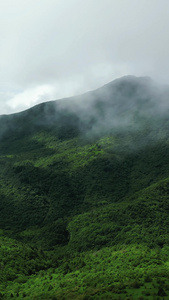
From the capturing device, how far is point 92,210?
119m

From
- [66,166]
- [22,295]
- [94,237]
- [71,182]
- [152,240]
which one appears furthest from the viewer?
[66,166]

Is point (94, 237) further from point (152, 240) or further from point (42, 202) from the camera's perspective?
point (42, 202)

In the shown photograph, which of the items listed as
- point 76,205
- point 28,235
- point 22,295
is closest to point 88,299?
point 22,295

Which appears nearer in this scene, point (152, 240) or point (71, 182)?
point (152, 240)

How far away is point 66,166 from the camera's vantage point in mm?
154125

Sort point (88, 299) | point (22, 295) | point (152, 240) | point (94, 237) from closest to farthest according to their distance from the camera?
point (88, 299) < point (22, 295) < point (152, 240) < point (94, 237)

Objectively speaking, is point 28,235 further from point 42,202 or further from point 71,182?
point 71,182

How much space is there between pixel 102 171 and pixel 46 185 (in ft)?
106

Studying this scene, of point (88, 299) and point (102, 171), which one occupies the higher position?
point (102, 171)

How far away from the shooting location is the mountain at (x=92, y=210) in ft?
176

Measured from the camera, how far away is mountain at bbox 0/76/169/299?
5374 centimetres

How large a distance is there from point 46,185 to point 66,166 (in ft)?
54.7

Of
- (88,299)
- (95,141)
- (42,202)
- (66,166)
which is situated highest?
(95,141)

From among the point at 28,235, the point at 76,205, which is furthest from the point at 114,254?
the point at 76,205
